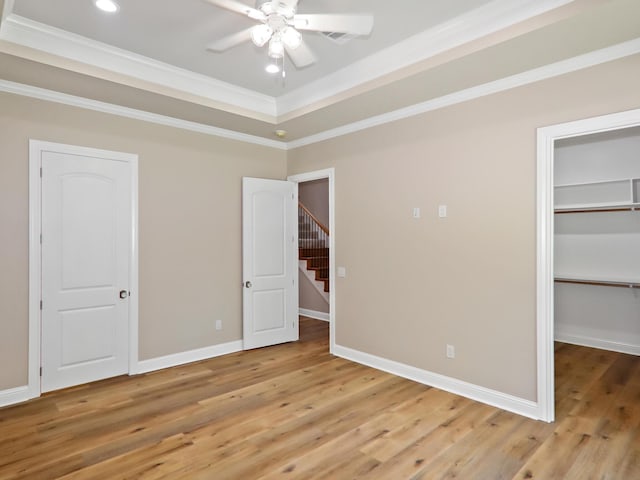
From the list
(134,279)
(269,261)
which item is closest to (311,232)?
(269,261)

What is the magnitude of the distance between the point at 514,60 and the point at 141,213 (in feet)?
12.3

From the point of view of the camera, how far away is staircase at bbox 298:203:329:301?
684 centimetres

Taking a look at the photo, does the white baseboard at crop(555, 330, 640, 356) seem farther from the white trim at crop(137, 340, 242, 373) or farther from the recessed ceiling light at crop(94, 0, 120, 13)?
the recessed ceiling light at crop(94, 0, 120, 13)

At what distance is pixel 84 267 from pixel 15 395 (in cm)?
122

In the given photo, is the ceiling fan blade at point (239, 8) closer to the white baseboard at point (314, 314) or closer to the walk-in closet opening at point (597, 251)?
the walk-in closet opening at point (597, 251)

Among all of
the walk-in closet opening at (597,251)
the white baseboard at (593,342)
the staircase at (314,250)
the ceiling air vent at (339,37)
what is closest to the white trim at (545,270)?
the walk-in closet opening at (597,251)

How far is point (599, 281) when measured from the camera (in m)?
4.79

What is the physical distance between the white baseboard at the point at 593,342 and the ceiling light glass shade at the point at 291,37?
17.1 ft

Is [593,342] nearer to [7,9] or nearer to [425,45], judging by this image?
[425,45]

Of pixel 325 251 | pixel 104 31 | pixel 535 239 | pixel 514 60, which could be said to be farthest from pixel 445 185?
pixel 325 251

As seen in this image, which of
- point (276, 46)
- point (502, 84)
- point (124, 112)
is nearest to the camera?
point (276, 46)

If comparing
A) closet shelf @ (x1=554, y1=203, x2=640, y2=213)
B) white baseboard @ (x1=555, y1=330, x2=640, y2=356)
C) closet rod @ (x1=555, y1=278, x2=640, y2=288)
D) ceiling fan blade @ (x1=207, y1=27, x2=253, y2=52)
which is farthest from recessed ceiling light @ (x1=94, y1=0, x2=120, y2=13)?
white baseboard @ (x1=555, y1=330, x2=640, y2=356)

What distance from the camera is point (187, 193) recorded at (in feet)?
14.7

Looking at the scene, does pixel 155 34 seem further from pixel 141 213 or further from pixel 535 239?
pixel 535 239
